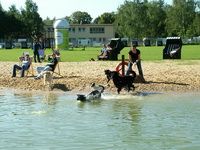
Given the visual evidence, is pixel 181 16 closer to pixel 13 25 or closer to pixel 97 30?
pixel 97 30

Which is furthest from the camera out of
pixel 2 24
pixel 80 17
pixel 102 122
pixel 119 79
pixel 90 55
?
pixel 80 17

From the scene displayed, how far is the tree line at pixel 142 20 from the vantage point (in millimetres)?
81812

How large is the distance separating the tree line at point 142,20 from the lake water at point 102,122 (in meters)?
68.6

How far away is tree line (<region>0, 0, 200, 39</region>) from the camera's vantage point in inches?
3221

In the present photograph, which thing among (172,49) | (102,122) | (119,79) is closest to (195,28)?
(172,49)

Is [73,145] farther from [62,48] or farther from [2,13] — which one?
[2,13]

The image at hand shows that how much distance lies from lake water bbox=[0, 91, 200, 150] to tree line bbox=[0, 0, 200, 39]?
68.6 m

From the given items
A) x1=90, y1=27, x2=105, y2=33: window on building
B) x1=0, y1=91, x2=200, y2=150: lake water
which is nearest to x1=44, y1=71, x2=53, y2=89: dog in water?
x1=0, y1=91, x2=200, y2=150: lake water

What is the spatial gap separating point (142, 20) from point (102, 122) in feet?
264

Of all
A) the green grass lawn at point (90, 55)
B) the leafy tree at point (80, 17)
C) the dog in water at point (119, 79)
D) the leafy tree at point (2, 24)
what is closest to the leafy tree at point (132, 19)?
the leafy tree at point (2, 24)

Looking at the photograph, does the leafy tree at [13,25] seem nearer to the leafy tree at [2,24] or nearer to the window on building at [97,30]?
the leafy tree at [2,24]

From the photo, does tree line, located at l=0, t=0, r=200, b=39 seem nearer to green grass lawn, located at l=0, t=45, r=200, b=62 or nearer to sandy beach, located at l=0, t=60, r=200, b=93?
green grass lawn, located at l=0, t=45, r=200, b=62

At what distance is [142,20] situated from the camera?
88.5 m

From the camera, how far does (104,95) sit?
13406 mm
